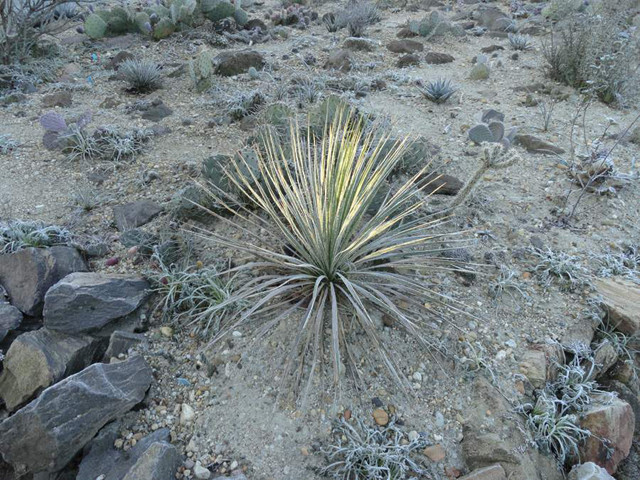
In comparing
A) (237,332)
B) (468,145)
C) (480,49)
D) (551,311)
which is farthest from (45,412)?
(480,49)

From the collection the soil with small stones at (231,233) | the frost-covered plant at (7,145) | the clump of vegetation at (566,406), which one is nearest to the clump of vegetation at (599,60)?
the soil with small stones at (231,233)

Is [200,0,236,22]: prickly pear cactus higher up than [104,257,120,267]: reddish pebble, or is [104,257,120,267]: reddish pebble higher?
[200,0,236,22]: prickly pear cactus

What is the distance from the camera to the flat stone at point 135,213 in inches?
128

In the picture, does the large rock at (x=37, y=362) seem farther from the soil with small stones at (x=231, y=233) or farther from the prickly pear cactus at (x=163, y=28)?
the prickly pear cactus at (x=163, y=28)

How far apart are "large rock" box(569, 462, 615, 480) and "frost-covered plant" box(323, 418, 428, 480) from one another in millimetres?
657

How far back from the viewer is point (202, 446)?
210 centimetres

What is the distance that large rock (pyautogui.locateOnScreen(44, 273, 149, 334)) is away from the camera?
2.46 m

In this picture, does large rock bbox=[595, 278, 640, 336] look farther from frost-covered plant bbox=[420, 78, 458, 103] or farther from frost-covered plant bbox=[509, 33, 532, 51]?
frost-covered plant bbox=[509, 33, 532, 51]

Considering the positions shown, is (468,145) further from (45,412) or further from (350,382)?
(45,412)

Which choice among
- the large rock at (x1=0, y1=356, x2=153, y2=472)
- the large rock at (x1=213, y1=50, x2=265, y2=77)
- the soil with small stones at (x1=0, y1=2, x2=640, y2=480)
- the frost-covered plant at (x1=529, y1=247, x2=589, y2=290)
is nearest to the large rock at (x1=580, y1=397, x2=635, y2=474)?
the soil with small stones at (x1=0, y1=2, x2=640, y2=480)

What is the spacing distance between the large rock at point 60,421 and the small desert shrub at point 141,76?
149 inches

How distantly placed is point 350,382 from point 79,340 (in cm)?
139

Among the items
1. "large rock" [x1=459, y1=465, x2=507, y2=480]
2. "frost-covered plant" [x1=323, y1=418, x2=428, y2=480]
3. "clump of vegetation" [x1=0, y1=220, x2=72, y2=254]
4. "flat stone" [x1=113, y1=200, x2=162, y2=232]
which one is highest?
"clump of vegetation" [x1=0, y1=220, x2=72, y2=254]

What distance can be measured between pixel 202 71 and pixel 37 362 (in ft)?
11.8
